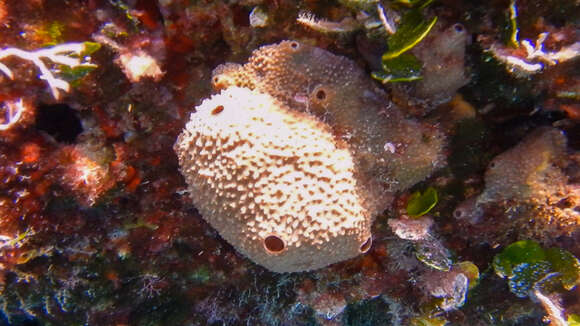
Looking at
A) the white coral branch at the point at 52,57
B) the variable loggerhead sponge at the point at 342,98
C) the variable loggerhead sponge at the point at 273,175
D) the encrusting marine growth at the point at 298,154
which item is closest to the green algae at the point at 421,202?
the encrusting marine growth at the point at 298,154

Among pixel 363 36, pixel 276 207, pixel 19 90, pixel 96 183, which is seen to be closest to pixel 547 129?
pixel 363 36

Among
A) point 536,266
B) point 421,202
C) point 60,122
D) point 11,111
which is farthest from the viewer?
point 536,266

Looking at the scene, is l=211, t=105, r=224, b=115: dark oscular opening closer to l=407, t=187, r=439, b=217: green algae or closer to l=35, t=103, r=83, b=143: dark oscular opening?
l=35, t=103, r=83, b=143: dark oscular opening

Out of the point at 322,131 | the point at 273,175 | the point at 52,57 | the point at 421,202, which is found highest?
the point at 52,57

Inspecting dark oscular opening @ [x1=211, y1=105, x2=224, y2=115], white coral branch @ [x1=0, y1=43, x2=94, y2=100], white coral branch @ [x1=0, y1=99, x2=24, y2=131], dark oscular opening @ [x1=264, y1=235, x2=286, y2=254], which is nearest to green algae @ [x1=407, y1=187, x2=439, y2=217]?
dark oscular opening @ [x1=264, y1=235, x2=286, y2=254]

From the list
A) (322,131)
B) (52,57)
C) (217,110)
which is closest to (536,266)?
(322,131)

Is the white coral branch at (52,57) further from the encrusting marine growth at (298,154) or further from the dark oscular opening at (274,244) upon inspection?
the dark oscular opening at (274,244)

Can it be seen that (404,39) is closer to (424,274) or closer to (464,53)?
(464,53)

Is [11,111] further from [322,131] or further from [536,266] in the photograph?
[536,266]

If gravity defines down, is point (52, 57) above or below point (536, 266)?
above
